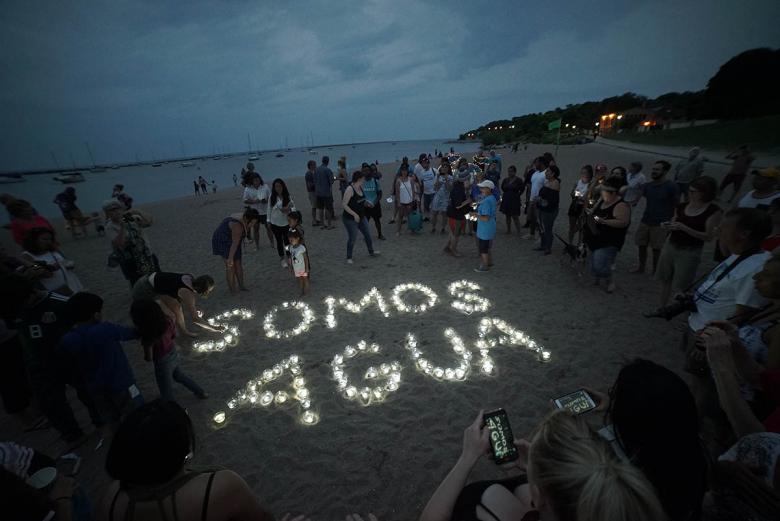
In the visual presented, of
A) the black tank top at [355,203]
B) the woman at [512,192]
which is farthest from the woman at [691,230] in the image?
the black tank top at [355,203]

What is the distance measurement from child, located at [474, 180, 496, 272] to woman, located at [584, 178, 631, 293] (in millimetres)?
2031

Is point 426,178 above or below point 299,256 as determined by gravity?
above

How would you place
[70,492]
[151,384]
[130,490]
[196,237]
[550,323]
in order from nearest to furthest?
[130,490] → [70,492] → [151,384] → [550,323] → [196,237]

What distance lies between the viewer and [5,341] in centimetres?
379

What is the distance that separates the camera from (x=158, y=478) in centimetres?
162

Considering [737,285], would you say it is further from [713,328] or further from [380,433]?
[380,433]

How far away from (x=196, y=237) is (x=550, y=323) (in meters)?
14.0

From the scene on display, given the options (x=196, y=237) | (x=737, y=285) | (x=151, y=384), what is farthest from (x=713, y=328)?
(x=196, y=237)

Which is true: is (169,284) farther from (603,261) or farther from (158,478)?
(603,261)

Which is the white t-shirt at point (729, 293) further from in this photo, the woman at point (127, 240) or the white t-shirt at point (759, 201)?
the woman at point (127, 240)

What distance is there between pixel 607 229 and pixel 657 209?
1.64m

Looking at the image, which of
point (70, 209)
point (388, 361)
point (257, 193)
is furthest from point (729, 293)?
point (70, 209)

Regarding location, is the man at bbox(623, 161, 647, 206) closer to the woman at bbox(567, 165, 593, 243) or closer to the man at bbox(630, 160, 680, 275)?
the woman at bbox(567, 165, 593, 243)

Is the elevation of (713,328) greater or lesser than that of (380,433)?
greater
